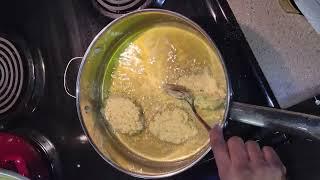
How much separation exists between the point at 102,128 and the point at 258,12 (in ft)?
1.84

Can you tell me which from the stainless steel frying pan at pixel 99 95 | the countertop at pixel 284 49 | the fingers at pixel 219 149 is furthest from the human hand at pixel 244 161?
the countertop at pixel 284 49

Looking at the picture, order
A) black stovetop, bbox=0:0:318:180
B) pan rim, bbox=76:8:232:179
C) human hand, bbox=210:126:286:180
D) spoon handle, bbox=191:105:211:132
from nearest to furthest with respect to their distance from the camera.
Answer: human hand, bbox=210:126:286:180 → pan rim, bbox=76:8:232:179 → spoon handle, bbox=191:105:211:132 → black stovetop, bbox=0:0:318:180

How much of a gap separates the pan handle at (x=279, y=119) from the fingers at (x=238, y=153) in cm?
7

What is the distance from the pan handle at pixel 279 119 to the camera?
981mm

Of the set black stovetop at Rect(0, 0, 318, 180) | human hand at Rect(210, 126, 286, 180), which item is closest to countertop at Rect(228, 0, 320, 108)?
black stovetop at Rect(0, 0, 318, 180)

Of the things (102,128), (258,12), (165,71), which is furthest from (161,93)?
(258,12)

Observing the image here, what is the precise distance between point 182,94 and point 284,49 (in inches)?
11.3

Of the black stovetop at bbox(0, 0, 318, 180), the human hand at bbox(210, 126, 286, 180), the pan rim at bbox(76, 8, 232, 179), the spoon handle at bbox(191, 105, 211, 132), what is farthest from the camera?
the black stovetop at bbox(0, 0, 318, 180)

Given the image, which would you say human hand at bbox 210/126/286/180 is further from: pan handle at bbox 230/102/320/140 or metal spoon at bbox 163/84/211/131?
metal spoon at bbox 163/84/211/131

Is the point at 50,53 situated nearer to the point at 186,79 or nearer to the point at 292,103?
the point at 186,79

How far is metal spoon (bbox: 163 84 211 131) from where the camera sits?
1206 mm

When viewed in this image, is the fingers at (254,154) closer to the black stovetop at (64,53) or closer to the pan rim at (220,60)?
the pan rim at (220,60)

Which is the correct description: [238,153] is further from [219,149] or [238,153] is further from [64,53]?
[64,53]

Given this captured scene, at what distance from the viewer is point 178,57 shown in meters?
1.26
